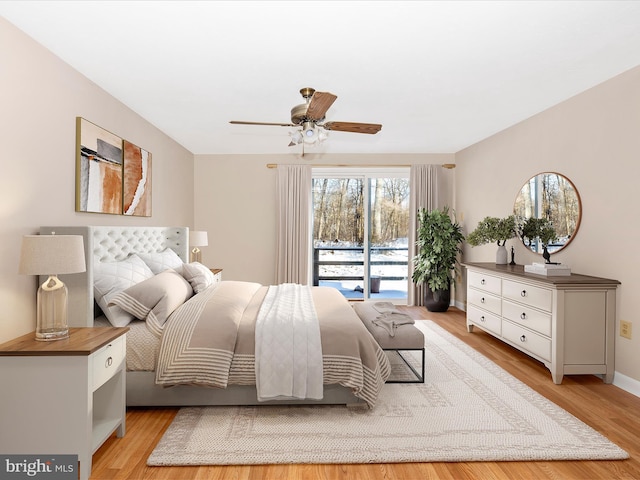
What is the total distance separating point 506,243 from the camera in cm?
482

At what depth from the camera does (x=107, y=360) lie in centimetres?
215

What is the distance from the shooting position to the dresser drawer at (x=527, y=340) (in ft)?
10.8

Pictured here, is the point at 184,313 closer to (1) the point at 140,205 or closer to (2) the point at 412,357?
(1) the point at 140,205

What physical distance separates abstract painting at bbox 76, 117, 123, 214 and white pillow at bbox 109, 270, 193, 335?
33.4 inches

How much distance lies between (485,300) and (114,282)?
372 cm

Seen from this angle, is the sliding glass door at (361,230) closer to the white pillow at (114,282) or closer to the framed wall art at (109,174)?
the framed wall art at (109,174)

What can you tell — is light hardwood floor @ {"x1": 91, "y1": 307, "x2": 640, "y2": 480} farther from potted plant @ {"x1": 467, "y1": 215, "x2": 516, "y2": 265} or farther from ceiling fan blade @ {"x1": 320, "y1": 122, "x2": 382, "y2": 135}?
ceiling fan blade @ {"x1": 320, "y1": 122, "x2": 382, "y2": 135}

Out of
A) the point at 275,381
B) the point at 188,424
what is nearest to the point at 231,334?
the point at 275,381

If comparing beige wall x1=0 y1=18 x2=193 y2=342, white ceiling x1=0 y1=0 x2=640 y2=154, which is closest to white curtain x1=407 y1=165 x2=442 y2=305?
white ceiling x1=0 y1=0 x2=640 y2=154

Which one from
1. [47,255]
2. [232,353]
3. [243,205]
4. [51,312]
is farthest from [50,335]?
[243,205]

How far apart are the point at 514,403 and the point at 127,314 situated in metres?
2.86

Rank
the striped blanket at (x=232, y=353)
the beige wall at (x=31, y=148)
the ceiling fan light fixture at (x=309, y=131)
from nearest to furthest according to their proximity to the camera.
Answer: the beige wall at (x=31, y=148)
the striped blanket at (x=232, y=353)
the ceiling fan light fixture at (x=309, y=131)

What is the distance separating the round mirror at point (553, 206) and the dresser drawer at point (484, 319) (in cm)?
87

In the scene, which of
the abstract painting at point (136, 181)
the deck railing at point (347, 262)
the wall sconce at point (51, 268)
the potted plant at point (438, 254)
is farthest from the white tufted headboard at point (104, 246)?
the potted plant at point (438, 254)
